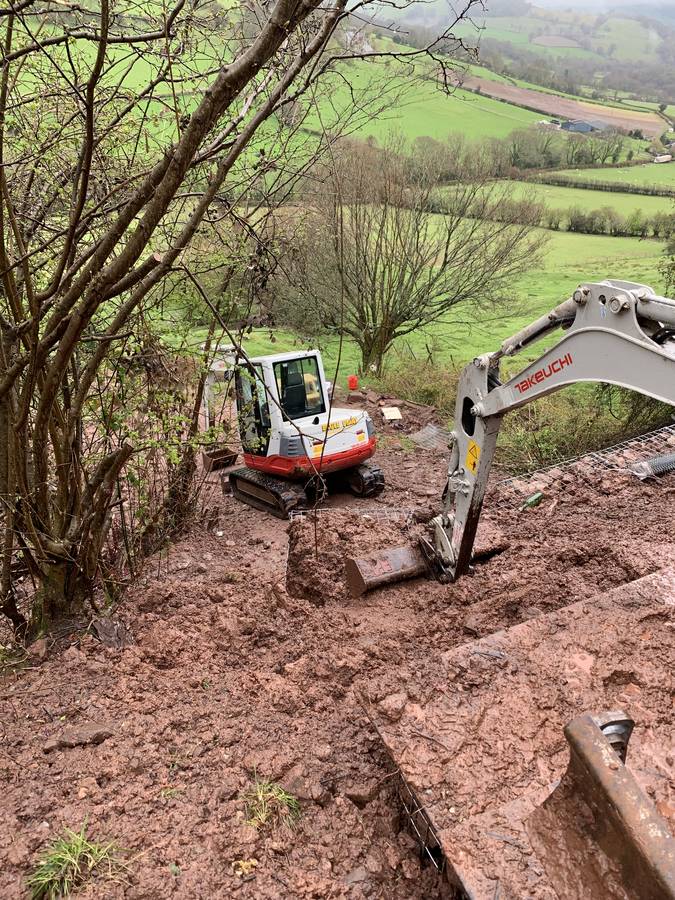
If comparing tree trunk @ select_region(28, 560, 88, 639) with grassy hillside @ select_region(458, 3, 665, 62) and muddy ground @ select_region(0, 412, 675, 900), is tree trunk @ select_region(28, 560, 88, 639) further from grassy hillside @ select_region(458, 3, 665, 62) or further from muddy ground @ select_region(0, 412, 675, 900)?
grassy hillside @ select_region(458, 3, 665, 62)

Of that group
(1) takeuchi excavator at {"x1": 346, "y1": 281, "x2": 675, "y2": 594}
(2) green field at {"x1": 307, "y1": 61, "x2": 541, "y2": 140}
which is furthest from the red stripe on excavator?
(2) green field at {"x1": 307, "y1": 61, "x2": 541, "y2": 140}

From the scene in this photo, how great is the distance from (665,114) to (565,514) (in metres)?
38.7

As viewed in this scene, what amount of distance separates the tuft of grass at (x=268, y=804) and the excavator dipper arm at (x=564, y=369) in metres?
2.49

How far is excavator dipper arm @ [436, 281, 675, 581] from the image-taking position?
3162 millimetres

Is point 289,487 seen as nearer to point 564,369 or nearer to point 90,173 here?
point 90,173

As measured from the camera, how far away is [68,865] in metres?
2.71

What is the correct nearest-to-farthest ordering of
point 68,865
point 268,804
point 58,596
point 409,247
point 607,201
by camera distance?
point 68,865, point 268,804, point 58,596, point 409,247, point 607,201

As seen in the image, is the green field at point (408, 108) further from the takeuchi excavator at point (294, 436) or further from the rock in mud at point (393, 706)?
the rock in mud at point (393, 706)

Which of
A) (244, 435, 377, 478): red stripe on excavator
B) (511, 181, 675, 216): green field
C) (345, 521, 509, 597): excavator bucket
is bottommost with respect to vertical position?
(244, 435, 377, 478): red stripe on excavator

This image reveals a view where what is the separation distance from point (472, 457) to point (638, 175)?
96.9ft

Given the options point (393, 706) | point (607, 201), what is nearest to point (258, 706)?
point (393, 706)

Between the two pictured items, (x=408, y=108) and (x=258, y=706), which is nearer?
(x=258, y=706)

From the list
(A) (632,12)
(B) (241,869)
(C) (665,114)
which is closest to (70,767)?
(B) (241,869)

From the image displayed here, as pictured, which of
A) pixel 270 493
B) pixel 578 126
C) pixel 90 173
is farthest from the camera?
pixel 578 126
